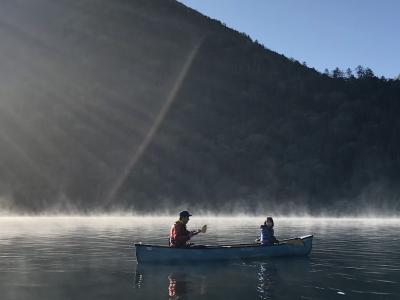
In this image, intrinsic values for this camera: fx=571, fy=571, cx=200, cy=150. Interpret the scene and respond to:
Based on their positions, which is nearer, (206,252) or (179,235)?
(179,235)

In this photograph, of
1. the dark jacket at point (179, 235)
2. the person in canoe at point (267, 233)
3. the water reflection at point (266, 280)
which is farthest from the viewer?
the person in canoe at point (267, 233)

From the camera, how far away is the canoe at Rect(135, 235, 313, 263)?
31875 millimetres

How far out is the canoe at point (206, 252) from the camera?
31.9 meters

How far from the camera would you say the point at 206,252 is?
32469mm

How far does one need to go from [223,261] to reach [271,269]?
3.60m

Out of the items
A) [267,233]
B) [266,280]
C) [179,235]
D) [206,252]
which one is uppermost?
[267,233]

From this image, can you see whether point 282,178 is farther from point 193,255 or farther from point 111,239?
point 193,255

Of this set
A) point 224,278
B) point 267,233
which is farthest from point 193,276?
point 267,233

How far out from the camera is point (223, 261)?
33281mm

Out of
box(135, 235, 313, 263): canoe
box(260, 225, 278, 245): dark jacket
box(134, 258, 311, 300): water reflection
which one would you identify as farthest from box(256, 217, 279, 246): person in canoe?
box(134, 258, 311, 300): water reflection

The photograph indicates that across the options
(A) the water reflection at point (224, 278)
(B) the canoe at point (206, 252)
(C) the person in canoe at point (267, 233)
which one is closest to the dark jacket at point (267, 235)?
(C) the person in canoe at point (267, 233)

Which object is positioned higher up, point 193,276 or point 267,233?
point 267,233

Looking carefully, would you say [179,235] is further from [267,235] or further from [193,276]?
[267,235]

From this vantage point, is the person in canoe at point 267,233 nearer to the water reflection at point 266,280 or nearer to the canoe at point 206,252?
the canoe at point 206,252
